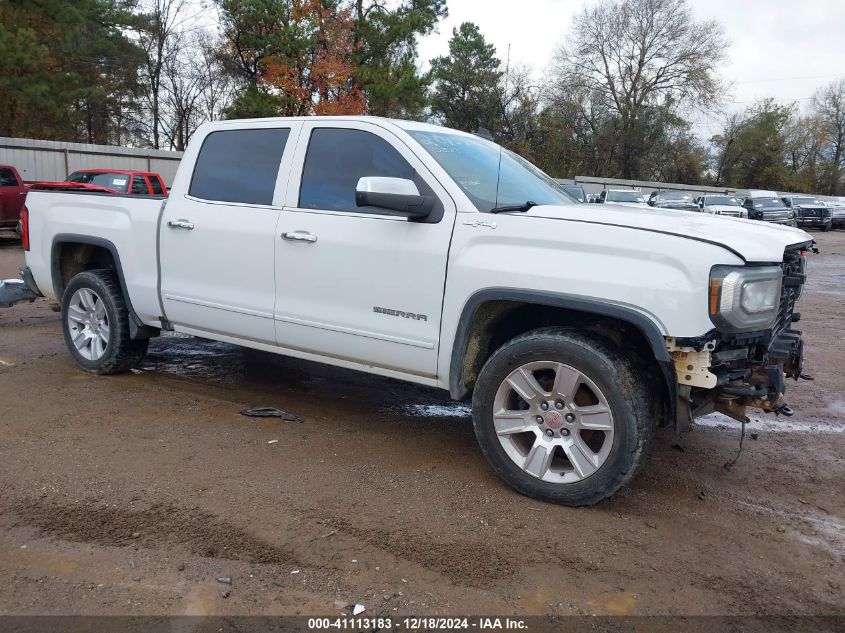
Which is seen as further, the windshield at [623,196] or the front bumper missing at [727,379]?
the windshield at [623,196]

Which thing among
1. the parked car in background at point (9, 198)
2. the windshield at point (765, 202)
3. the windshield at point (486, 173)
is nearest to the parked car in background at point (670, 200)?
the windshield at point (765, 202)

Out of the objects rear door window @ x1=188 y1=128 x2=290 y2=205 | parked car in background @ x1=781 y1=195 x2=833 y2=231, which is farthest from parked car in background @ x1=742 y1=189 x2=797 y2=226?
rear door window @ x1=188 y1=128 x2=290 y2=205

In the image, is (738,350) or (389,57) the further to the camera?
(389,57)

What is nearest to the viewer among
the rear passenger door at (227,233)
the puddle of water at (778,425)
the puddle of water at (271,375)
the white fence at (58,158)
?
the rear passenger door at (227,233)

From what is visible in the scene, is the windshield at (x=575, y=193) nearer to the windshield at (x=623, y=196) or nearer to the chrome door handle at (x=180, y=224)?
the chrome door handle at (x=180, y=224)

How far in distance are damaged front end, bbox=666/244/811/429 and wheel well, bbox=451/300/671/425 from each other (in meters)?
0.18

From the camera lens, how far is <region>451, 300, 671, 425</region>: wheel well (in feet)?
11.9

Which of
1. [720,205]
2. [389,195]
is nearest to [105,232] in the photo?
[389,195]

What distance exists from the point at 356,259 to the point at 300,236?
0.46 meters

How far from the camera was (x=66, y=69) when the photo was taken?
3012 centimetres

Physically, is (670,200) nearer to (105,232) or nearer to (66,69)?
(66,69)

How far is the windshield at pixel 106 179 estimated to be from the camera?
52.9ft

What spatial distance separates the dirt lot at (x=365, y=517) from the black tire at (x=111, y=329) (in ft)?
1.09

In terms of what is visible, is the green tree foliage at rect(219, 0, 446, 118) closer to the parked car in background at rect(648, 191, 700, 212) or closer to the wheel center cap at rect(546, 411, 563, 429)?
the parked car in background at rect(648, 191, 700, 212)
